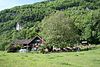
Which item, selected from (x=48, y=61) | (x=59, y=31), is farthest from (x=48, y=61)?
(x=59, y=31)

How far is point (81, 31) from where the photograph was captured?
16238 cm

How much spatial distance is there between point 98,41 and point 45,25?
4876 centimetres

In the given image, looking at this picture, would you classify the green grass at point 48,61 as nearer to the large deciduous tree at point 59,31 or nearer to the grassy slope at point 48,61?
the grassy slope at point 48,61

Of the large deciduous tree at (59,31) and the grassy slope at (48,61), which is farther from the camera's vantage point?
the large deciduous tree at (59,31)

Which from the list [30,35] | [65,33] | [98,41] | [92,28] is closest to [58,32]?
[65,33]

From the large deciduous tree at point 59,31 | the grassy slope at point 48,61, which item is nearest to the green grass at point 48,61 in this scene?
the grassy slope at point 48,61

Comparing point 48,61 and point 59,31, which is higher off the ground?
point 59,31

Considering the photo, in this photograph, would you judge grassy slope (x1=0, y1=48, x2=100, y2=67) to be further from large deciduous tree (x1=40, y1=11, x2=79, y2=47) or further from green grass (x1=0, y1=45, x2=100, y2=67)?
large deciduous tree (x1=40, y1=11, x2=79, y2=47)

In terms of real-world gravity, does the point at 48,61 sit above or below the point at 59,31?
below

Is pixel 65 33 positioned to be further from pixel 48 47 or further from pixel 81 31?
pixel 81 31

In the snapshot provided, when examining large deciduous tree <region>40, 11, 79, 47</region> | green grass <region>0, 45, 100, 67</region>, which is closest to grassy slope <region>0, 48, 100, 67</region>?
green grass <region>0, 45, 100, 67</region>

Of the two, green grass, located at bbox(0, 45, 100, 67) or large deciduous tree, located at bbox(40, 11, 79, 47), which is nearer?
green grass, located at bbox(0, 45, 100, 67)

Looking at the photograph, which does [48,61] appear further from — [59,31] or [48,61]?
[59,31]

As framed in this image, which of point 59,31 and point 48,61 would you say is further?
point 59,31
